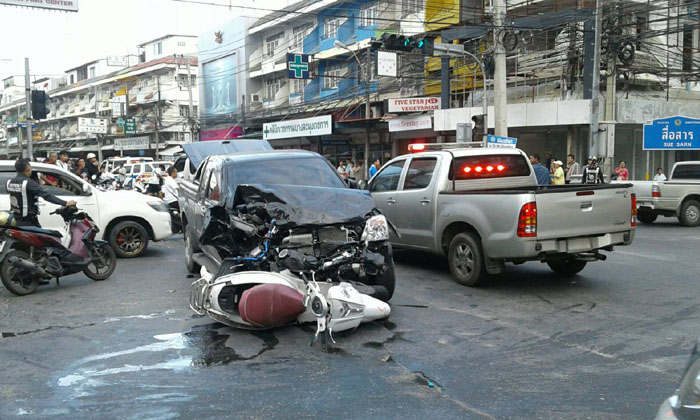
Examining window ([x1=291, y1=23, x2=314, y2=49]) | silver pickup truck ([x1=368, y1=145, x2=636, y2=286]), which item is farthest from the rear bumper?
window ([x1=291, y1=23, x2=314, y2=49])

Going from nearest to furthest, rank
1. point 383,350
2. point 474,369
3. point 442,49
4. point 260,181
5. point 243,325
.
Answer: point 474,369, point 383,350, point 243,325, point 260,181, point 442,49

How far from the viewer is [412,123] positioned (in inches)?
1102

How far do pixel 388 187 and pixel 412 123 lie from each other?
729 inches

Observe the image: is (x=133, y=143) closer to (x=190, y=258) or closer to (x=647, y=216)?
(x=647, y=216)

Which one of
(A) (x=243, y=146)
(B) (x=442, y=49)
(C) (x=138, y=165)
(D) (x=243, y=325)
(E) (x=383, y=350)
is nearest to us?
(E) (x=383, y=350)

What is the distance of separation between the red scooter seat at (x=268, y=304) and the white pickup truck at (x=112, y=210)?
6.03 metres

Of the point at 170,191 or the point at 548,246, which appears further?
the point at 170,191

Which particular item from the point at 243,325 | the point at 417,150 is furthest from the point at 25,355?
the point at 417,150

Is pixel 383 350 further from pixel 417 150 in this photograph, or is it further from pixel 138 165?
pixel 138 165

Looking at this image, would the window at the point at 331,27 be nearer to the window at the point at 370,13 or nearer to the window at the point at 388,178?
the window at the point at 370,13

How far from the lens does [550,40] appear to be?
86.7ft

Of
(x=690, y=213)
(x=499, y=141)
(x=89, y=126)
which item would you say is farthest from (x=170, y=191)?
(x=89, y=126)

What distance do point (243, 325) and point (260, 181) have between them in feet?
7.12

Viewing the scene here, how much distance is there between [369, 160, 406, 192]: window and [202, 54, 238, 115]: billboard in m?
38.0
